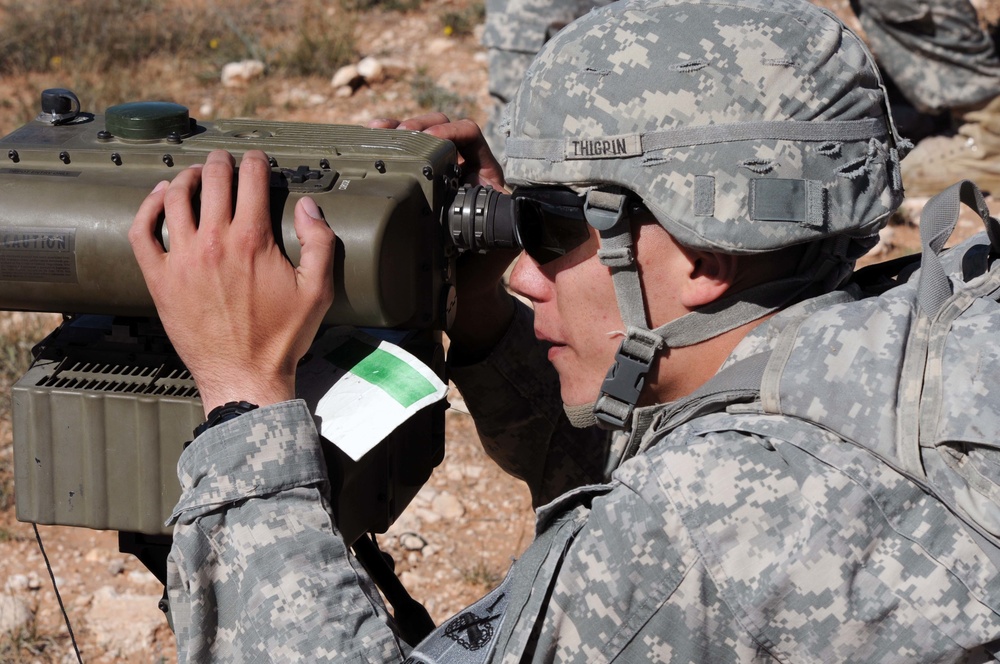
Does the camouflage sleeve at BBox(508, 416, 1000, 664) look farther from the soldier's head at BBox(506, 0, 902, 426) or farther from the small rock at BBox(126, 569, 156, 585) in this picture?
the small rock at BBox(126, 569, 156, 585)

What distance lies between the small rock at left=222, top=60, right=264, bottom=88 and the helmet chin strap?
5.70 meters

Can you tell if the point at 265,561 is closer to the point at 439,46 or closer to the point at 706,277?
the point at 706,277

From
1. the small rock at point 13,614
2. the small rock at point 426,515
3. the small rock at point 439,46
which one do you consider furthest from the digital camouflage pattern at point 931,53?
the small rock at point 13,614

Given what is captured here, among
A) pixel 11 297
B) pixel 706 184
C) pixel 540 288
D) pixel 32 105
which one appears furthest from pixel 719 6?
pixel 32 105

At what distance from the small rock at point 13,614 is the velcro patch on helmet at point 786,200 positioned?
2477 millimetres

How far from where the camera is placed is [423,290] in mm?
1899

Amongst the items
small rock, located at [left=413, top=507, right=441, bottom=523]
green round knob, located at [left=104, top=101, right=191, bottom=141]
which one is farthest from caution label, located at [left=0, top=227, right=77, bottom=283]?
small rock, located at [left=413, top=507, right=441, bottom=523]

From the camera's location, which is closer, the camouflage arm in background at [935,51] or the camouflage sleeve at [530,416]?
the camouflage sleeve at [530,416]

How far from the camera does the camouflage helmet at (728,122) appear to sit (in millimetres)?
1695

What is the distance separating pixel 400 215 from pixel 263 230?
214 millimetres

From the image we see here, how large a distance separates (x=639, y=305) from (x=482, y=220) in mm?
300

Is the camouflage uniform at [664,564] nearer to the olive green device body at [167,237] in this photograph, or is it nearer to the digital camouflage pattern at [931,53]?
the olive green device body at [167,237]

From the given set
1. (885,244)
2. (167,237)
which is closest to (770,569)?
(167,237)

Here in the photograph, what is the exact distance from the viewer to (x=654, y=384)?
1.91m
